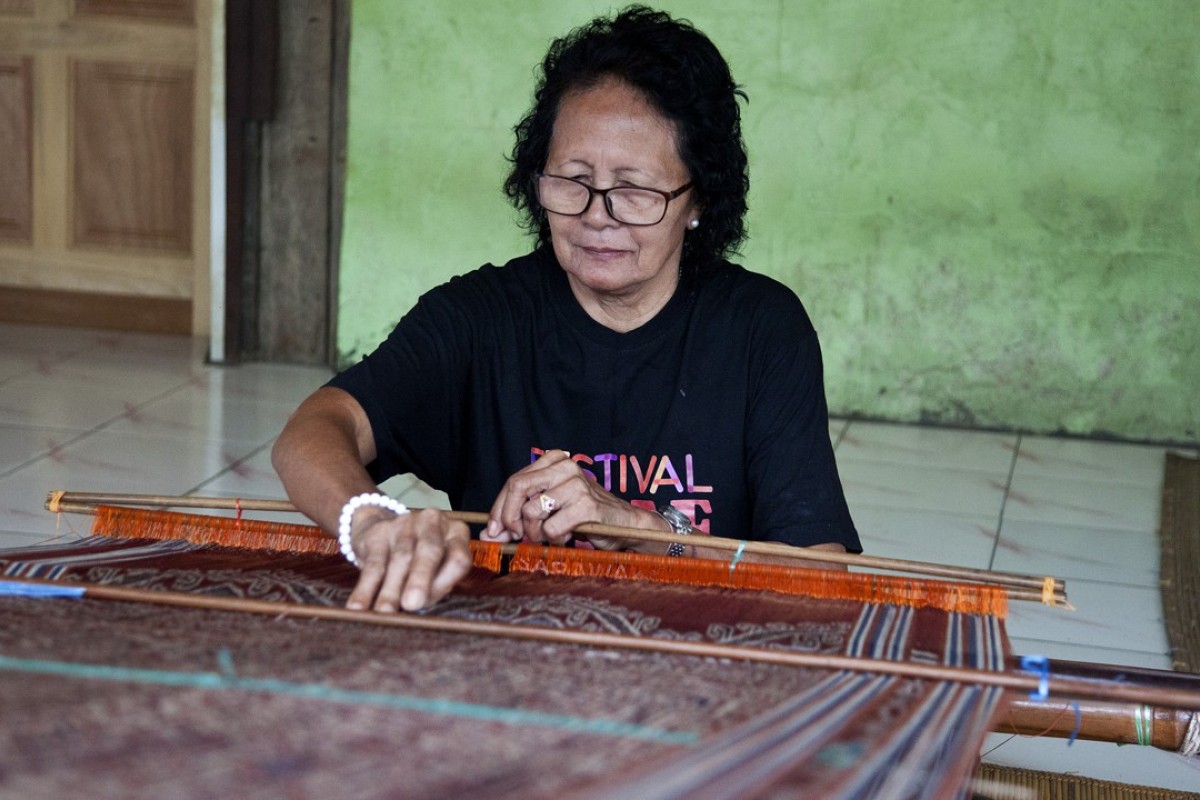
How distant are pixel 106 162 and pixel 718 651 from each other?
172 inches

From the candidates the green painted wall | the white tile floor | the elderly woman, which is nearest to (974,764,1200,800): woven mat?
the white tile floor

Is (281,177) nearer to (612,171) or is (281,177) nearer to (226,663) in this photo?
(612,171)

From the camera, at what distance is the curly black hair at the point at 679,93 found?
1716mm

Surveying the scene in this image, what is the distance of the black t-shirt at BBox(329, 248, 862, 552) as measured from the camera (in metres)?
1.75

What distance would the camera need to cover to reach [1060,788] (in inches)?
73.3

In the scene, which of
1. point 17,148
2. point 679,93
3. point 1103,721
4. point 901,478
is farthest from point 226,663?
point 17,148

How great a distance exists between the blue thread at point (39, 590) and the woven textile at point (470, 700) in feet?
0.08

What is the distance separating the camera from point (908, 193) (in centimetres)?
427

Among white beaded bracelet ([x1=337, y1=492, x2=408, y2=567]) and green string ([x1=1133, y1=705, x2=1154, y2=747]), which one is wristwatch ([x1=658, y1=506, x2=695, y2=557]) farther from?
green string ([x1=1133, y1=705, x2=1154, y2=747])

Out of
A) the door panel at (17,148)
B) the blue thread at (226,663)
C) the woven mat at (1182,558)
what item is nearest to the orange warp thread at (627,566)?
the blue thread at (226,663)

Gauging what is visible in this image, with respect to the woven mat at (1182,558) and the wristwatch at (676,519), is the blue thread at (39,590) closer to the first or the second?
the wristwatch at (676,519)

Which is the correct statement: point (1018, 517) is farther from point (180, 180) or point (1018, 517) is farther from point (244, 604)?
point (180, 180)

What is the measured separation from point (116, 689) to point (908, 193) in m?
3.63


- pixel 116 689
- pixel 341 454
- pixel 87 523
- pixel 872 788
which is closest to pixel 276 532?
pixel 341 454
